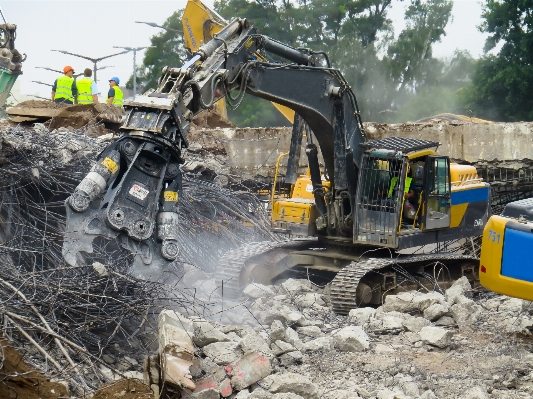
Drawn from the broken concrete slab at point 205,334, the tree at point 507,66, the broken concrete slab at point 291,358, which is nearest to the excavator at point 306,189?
the broken concrete slab at point 205,334

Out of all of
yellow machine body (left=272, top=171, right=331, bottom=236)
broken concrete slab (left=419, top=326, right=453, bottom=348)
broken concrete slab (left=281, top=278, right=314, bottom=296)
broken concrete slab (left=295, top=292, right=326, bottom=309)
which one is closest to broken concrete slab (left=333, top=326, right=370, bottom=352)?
broken concrete slab (left=419, top=326, right=453, bottom=348)

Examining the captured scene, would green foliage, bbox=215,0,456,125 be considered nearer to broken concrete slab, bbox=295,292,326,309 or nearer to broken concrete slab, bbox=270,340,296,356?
broken concrete slab, bbox=295,292,326,309

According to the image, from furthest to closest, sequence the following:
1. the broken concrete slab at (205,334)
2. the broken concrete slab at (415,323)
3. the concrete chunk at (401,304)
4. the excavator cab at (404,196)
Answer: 1. the excavator cab at (404,196)
2. the concrete chunk at (401,304)
3. the broken concrete slab at (415,323)
4. the broken concrete slab at (205,334)

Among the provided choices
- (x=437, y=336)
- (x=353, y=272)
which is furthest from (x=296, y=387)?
(x=353, y=272)

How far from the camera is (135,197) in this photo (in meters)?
7.05

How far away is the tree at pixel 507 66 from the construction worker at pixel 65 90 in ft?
53.5

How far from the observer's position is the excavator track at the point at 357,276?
9.12 meters

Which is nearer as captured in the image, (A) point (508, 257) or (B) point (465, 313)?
(A) point (508, 257)

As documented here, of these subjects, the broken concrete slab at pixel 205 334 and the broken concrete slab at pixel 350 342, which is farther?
the broken concrete slab at pixel 350 342

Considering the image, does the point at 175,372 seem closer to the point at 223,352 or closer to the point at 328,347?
the point at 223,352

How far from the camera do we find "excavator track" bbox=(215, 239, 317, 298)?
985 centimetres

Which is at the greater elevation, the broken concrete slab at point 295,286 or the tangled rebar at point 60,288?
the tangled rebar at point 60,288

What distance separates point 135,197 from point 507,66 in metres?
22.9

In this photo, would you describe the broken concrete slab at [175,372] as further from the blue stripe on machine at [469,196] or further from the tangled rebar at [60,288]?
the blue stripe on machine at [469,196]
